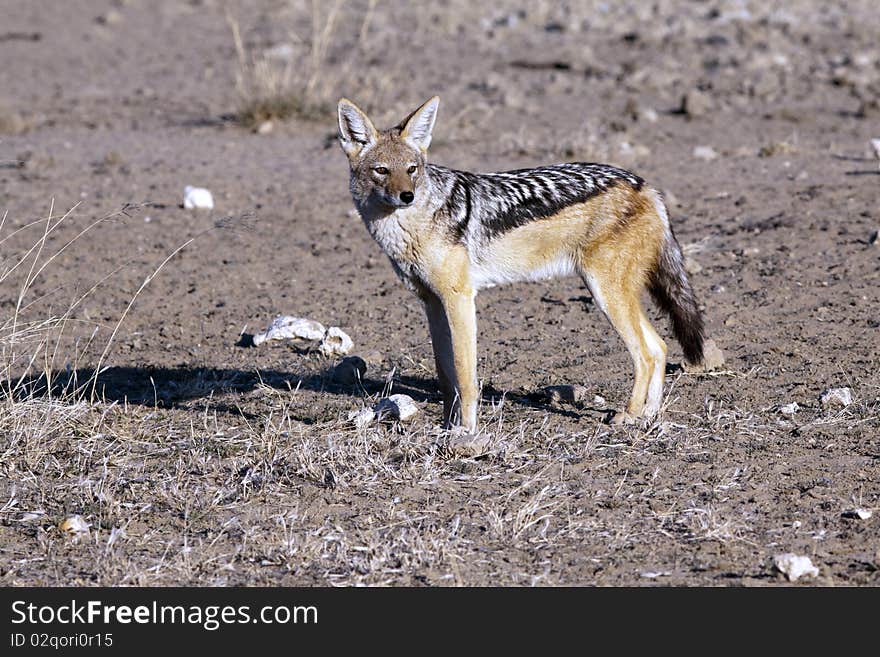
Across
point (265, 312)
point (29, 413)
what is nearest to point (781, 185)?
point (265, 312)

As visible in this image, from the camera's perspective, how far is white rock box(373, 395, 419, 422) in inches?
238

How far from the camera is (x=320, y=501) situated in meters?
5.16

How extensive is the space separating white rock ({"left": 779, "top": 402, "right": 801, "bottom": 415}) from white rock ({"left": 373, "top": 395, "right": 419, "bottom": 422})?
6.17ft

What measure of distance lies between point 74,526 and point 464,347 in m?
1.95

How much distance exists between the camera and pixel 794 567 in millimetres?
4277

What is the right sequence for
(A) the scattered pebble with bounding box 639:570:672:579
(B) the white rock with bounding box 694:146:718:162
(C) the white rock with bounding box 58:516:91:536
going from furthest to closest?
(B) the white rock with bounding box 694:146:718:162 < (C) the white rock with bounding box 58:516:91:536 < (A) the scattered pebble with bounding box 639:570:672:579

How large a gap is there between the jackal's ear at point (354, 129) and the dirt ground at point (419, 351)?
65 cm

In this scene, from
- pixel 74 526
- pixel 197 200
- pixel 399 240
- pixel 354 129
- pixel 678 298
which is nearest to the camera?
pixel 74 526

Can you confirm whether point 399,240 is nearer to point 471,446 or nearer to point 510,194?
point 510,194

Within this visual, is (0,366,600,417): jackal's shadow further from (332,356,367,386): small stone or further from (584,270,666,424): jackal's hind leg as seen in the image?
(584,270,666,424): jackal's hind leg

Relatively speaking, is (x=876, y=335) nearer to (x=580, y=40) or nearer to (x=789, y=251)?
(x=789, y=251)

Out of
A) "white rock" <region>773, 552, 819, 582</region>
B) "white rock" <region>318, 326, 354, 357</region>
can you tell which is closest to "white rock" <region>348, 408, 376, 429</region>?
"white rock" <region>318, 326, 354, 357</region>

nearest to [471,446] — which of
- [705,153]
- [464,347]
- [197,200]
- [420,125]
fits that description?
[464,347]

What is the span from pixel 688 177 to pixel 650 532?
6.44 m
